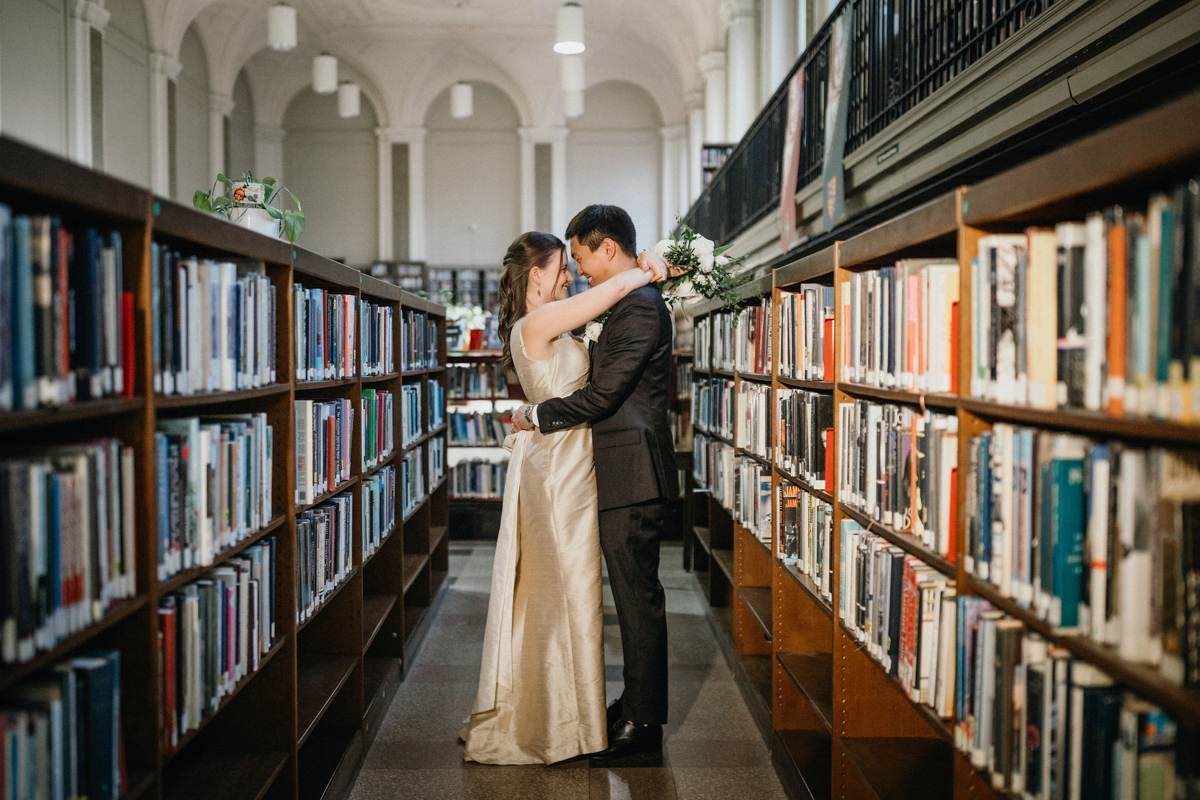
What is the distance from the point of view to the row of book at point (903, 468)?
1.81 meters

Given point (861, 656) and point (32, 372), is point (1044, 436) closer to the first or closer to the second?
point (861, 656)

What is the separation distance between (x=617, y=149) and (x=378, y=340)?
13219mm

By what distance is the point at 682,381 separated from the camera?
7066mm

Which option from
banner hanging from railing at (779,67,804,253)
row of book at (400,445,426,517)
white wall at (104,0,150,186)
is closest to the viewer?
row of book at (400,445,426,517)

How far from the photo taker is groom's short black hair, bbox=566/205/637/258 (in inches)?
122

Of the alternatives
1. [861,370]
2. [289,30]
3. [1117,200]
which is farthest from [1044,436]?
[289,30]

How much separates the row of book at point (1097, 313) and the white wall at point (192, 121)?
12.7 meters

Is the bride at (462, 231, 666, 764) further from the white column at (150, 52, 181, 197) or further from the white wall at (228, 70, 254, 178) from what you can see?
the white wall at (228, 70, 254, 178)

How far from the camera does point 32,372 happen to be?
1.28 m

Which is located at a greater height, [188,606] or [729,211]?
[729,211]

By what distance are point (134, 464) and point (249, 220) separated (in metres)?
1.29

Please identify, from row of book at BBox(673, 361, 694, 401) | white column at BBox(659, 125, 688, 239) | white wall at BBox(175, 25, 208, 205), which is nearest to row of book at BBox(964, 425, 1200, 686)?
row of book at BBox(673, 361, 694, 401)

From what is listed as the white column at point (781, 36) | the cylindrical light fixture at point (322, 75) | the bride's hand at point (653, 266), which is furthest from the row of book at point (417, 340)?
the cylindrical light fixture at point (322, 75)

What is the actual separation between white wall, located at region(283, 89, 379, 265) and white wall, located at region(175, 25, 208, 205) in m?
2.24
